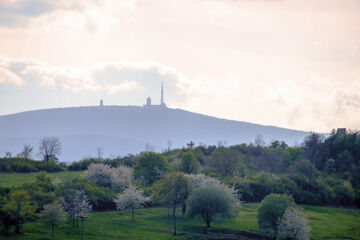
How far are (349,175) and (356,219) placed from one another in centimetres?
3642

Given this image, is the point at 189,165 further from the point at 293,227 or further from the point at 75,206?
the point at 293,227

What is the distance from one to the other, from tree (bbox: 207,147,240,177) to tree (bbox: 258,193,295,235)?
46114 mm

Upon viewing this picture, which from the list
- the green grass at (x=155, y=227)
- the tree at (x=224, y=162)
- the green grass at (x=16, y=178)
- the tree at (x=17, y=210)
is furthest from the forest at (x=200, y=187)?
the green grass at (x=16, y=178)

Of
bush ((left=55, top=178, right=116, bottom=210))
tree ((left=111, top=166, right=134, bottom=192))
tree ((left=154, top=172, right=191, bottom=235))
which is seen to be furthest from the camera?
tree ((left=111, top=166, right=134, bottom=192))

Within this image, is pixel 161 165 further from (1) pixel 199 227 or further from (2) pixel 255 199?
(1) pixel 199 227

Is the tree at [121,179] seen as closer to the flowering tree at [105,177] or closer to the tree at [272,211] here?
the flowering tree at [105,177]

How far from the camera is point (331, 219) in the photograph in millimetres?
82438

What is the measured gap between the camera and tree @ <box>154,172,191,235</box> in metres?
74.4

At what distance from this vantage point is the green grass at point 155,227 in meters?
61.3

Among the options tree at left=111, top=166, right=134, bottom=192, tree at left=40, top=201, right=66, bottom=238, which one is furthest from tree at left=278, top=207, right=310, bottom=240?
tree at left=111, top=166, right=134, bottom=192

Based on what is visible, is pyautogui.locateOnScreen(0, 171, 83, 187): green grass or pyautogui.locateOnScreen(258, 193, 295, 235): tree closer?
pyautogui.locateOnScreen(258, 193, 295, 235): tree

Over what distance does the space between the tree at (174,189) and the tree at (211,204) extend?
3039mm

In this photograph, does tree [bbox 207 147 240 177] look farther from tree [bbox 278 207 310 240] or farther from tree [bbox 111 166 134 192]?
tree [bbox 278 207 310 240]

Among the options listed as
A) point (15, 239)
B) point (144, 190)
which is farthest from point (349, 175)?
point (15, 239)
